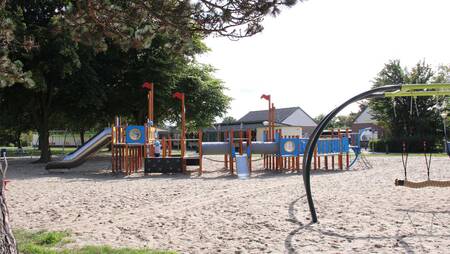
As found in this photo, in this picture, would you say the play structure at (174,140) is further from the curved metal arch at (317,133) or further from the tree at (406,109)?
the tree at (406,109)

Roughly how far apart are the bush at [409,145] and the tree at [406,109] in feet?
1.08

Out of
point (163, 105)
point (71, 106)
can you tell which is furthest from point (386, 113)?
point (71, 106)

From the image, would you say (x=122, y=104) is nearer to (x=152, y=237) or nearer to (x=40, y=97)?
(x=40, y=97)

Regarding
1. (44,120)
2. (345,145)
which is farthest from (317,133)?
(44,120)

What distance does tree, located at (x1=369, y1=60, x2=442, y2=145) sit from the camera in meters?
32.8

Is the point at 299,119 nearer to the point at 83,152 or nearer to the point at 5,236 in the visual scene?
the point at 83,152

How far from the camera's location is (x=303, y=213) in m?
7.75

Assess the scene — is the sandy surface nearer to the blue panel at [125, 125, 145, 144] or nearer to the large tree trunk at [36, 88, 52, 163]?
the blue panel at [125, 125, 145, 144]

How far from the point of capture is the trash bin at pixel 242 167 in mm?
15230

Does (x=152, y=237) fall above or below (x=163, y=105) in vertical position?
below

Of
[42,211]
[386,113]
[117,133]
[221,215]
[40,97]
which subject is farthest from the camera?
[386,113]

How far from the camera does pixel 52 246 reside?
18.8 feet

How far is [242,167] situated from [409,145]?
861 inches

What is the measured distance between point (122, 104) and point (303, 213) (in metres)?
20.8
